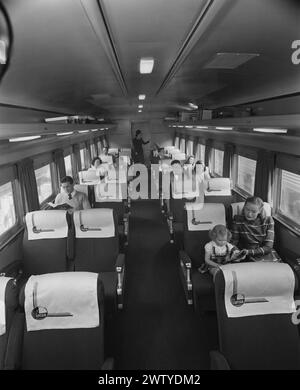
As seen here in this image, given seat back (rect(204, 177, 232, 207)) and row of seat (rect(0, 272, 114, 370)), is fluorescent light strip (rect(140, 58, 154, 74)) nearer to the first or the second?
row of seat (rect(0, 272, 114, 370))

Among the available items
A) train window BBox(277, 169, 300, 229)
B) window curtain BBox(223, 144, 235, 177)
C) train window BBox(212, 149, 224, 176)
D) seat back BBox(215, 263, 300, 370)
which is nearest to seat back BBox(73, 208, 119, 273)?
seat back BBox(215, 263, 300, 370)

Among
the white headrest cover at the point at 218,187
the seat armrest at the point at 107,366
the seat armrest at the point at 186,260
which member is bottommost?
the seat armrest at the point at 186,260

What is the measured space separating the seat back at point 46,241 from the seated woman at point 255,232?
2478mm

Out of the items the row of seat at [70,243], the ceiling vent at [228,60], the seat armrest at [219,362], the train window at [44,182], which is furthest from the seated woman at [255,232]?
the train window at [44,182]

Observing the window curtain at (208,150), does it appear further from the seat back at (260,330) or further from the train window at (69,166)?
the seat back at (260,330)

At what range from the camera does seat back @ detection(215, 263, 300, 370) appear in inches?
102

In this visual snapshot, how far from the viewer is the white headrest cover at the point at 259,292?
260 centimetres

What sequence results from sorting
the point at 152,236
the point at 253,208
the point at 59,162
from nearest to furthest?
the point at 253,208 → the point at 152,236 → the point at 59,162

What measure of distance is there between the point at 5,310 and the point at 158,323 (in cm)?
226

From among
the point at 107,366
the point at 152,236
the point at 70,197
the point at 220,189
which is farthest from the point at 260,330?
the point at 152,236

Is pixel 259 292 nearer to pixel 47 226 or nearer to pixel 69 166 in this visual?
pixel 47 226

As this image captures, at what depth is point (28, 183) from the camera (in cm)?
550

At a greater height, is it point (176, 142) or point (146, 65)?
point (146, 65)
